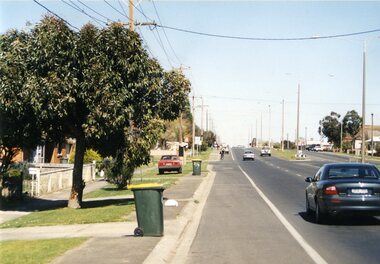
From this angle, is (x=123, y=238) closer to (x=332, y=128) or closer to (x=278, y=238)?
(x=278, y=238)

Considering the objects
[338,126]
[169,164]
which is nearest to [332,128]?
[338,126]

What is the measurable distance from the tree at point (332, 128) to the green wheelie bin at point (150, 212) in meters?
142

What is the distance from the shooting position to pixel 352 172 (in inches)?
571

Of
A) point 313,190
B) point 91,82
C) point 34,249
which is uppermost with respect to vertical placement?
point 91,82

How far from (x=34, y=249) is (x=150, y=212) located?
243cm

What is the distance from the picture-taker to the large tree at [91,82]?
17031mm

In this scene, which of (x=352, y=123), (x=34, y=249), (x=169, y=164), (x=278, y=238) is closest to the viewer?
(x=34, y=249)

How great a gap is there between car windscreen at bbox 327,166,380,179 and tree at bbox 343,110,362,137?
135 metres

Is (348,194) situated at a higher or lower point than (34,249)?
higher

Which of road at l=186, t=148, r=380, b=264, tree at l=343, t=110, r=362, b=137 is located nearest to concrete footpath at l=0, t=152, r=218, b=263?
road at l=186, t=148, r=380, b=264

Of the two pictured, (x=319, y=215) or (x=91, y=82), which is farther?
(x=91, y=82)

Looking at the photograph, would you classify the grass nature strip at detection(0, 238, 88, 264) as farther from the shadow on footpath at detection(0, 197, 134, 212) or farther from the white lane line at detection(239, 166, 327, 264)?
the shadow on footpath at detection(0, 197, 134, 212)

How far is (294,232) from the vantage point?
41.6 feet

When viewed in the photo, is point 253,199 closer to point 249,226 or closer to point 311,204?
point 311,204
